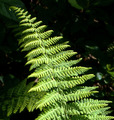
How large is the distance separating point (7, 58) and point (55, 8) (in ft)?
3.93

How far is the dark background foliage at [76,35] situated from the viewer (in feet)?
7.54

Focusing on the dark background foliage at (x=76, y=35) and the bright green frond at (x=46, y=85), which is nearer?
the bright green frond at (x=46, y=85)

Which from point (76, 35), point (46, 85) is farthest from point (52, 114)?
point (76, 35)

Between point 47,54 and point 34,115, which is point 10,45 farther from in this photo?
point 34,115

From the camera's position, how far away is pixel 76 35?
9.66ft

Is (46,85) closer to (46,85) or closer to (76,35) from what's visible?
(46,85)

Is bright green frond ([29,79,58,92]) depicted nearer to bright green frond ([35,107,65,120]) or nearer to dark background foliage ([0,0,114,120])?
bright green frond ([35,107,65,120])

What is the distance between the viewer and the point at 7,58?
2.53 m

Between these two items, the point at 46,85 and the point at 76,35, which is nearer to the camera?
the point at 46,85

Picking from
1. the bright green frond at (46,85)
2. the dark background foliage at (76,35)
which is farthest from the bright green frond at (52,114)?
the dark background foliage at (76,35)

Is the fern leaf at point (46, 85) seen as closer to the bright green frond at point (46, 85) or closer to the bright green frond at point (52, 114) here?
the bright green frond at point (46, 85)

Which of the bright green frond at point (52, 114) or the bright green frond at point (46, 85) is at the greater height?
the bright green frond at point (46, 85)

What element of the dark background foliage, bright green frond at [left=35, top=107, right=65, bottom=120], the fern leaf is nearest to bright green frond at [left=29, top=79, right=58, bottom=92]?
the fern leaf

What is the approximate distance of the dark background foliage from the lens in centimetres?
230
